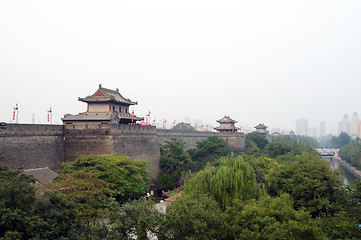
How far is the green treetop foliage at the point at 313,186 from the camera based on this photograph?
1170 cm

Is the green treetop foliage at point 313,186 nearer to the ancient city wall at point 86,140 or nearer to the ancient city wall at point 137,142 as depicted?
the ancient city wall at point 137,142

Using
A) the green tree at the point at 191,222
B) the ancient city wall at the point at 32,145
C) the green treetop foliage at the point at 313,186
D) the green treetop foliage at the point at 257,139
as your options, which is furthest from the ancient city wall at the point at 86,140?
the green treetop foliage at the point at 257,139

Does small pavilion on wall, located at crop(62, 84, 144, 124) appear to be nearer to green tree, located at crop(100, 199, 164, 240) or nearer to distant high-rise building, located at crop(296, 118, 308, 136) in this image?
green tree, located at crop(100, 199, 164, 240)

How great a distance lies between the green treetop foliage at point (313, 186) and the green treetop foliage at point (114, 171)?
6.50m

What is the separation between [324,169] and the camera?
42.3 feet

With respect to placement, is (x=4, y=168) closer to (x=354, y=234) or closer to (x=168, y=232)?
(x=168, y=232)

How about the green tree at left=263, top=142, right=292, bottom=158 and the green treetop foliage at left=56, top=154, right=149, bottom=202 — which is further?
the green tree at left=263, top=142, right=292, bottom=158

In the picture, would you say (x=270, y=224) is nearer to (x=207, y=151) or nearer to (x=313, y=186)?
(x=313, y=186)

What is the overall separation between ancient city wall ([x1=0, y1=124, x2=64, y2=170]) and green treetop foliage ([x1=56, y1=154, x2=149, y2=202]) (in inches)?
61.1

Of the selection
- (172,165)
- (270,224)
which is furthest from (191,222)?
(172,165)

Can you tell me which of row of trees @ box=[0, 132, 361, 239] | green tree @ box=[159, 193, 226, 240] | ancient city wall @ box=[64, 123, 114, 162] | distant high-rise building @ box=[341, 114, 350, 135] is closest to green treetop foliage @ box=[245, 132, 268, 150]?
ancient city wall @ box=[64, 123, 114, 162]

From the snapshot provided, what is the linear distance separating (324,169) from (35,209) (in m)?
10.7

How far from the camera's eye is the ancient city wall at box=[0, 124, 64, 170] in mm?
14117

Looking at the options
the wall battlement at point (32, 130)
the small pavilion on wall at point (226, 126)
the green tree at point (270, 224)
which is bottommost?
the green tree at point (270, 224)
